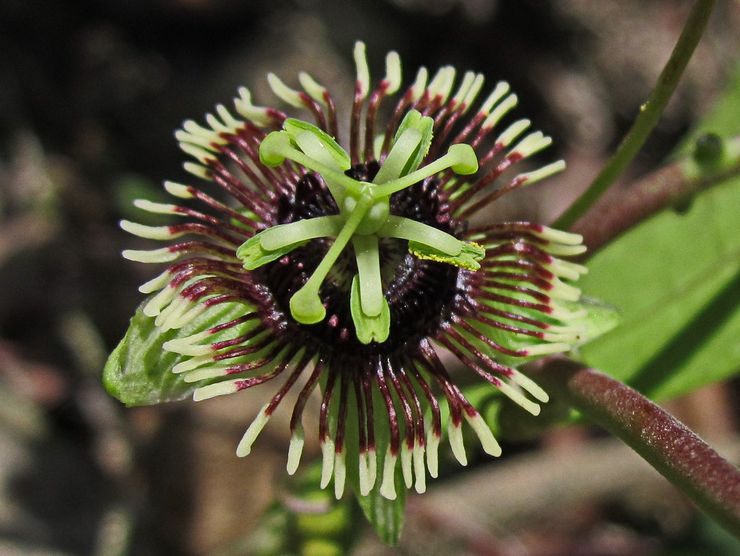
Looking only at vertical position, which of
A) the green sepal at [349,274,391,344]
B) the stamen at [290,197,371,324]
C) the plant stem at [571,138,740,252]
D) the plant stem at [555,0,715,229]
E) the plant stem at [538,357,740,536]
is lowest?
the plant stem at [538,357,740,536]

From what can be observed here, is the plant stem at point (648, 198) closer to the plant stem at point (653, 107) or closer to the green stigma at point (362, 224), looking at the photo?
the plant stem at point (653, 107)

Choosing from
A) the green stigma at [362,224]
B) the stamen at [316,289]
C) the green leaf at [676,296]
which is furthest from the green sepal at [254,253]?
the green leaf at [676,296]

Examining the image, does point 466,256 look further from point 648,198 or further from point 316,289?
point 648,198

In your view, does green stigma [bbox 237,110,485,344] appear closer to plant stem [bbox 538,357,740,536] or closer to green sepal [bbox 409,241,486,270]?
green sepal [bbox 409,241,486,270]

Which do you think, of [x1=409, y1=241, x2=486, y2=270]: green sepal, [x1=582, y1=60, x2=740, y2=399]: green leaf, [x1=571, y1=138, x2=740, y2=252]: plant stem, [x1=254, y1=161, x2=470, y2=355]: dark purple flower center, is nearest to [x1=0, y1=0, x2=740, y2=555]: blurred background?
[x1=582, y1=60, x2=740, y2=399]: green leaf

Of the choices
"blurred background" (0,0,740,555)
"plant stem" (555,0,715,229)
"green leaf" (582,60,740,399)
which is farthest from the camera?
"blurred background" (0,0,740,555)

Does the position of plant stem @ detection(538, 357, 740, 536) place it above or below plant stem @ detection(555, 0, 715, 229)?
below
